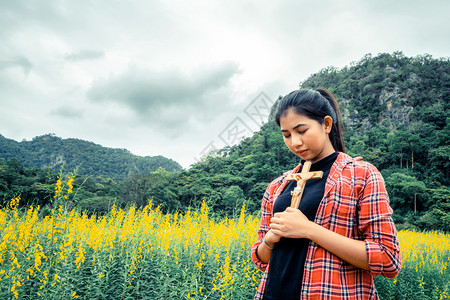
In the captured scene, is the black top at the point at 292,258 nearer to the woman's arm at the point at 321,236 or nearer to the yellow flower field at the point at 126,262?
the woman's arm at the point at 321,236

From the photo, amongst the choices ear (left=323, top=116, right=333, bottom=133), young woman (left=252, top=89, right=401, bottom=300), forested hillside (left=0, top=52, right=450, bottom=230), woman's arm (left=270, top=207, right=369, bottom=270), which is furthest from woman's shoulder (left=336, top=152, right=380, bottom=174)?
forested hillside (left=0, top=52, right=450, bottom=230)

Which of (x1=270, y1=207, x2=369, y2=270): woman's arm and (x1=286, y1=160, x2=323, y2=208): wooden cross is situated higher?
(x1=286, y1=160, x2=323, y2=208): wooden cross

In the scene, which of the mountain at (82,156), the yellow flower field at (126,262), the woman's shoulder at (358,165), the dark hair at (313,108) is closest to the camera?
the woman's shoulder at (358,165)

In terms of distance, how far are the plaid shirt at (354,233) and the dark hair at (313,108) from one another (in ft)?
0.69

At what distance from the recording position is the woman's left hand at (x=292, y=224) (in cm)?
87

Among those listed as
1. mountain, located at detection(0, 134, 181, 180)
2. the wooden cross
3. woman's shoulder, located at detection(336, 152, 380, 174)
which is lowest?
the wooden cross

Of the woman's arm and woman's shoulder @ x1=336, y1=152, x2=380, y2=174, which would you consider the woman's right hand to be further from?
woman's shoulder @ x1=336, y1=152, x2=380, y2=174

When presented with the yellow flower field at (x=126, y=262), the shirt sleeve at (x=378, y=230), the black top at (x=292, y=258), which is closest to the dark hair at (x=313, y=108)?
the black top at (x=292, y=258)

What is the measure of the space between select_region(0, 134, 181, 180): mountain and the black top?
35499 millimetres

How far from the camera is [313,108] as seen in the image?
1.01 meters

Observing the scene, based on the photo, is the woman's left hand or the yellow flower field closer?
the woman's left hand

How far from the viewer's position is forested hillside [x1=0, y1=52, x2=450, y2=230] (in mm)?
22250

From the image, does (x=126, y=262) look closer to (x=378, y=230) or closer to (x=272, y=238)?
(x=272, y=238)

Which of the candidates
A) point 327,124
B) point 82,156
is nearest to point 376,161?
point 327,124
